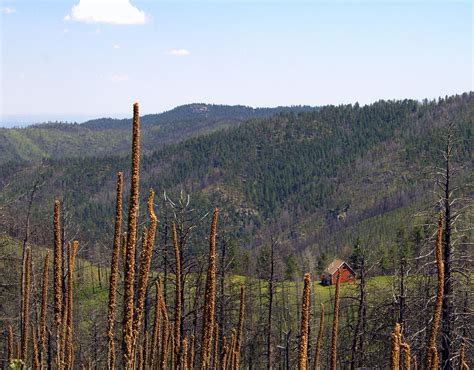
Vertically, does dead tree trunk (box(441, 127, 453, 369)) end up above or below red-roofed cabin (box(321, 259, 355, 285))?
above

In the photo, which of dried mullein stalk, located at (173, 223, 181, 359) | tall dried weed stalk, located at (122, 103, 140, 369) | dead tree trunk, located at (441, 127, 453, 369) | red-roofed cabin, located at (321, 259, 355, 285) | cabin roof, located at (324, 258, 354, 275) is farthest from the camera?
cabin roof, located at (324, 258, 354, 275)

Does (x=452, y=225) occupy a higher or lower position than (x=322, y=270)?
higher

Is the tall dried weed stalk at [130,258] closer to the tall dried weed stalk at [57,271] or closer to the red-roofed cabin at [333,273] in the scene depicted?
the tall dried weed stalk at [57,271]

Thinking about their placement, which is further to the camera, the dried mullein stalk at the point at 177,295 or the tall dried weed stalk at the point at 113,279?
the dried mullein stalk at the point at 177,295

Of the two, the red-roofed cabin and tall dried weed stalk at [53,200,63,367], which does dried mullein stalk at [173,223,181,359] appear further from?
the red-roofed cabin

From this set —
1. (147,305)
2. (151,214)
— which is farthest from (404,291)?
(151,214)

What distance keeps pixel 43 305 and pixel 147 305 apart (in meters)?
20.9

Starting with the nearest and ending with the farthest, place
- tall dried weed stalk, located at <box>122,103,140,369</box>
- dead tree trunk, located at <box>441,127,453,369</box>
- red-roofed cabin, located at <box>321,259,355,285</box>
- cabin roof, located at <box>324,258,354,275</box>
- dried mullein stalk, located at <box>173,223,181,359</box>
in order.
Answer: tall dried weed stalk, located at <box>122,103,140,369</box> < dried mullein stalk, located at <box>173,223,181,359</box> < dead tree trunk, located at <box>441,127,453,369</box> < red-roofed cabin, located at <box>321,259,355,285</box> < cabin roof, located at <box>324,258,354,275</box>

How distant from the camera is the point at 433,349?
7531mm

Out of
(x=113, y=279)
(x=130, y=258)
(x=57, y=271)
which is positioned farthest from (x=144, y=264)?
(x=57, y=271)

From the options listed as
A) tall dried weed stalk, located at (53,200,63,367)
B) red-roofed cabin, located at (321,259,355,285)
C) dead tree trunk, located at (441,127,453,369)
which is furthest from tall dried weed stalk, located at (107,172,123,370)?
red-roofed cabin, located at (321,259,355,285)

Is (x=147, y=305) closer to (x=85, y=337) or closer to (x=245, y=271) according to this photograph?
(x=85, y=337)

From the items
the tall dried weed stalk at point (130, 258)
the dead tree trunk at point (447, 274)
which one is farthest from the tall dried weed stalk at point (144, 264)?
the dead tree trunk at point (447, 274)

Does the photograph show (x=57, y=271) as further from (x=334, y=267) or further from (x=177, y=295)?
(x=334, y=267)
